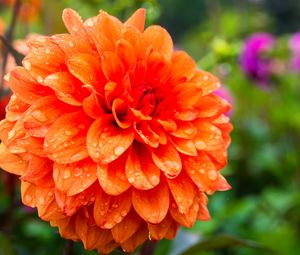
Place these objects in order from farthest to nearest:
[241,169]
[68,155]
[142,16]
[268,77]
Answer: [268,77], [241,169], [142,16], [68,155]

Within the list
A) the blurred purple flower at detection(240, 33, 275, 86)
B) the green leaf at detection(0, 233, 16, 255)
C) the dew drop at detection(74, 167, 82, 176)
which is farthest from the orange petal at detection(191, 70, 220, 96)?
the blurred purple flower at detection(240, 33, 275, 86)

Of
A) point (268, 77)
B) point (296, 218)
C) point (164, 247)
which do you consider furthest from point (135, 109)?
point (268, 77)

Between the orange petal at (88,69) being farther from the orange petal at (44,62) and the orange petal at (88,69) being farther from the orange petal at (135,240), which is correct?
the orange petal at (135,240)

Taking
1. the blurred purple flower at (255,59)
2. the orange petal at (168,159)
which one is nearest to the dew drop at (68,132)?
the orange petal at (168,159)

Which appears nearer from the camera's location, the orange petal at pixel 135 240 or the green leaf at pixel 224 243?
the orange petal at pixel 135 240

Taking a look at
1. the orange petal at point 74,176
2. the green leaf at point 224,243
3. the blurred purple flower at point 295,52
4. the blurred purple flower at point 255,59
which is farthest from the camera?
the blurred purple flower at point 295,52

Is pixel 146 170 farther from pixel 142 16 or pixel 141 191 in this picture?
pixel 142 16

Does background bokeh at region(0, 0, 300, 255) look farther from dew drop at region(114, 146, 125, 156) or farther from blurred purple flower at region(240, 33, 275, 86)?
dew drop at region(114, 146, 125, 156)
